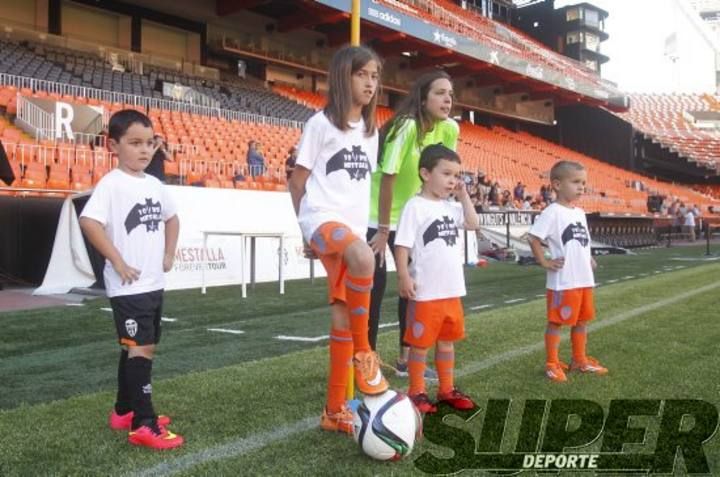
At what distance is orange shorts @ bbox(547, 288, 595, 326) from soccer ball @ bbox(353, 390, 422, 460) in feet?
5.76

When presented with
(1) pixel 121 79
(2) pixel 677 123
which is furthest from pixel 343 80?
(2) pixel 677 123

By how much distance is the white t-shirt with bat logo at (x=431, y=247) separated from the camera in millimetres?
3254

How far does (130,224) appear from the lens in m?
2.85

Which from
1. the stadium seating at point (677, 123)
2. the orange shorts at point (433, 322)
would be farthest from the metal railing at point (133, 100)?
the stadium seating at point (677, 123)

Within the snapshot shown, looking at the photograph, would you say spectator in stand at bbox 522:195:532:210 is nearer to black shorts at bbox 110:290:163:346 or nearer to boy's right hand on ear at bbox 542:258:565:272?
boy's right hand on ear at bbox 542:258:565:272

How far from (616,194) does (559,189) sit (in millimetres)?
27029

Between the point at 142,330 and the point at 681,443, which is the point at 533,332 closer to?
the point at 681,443

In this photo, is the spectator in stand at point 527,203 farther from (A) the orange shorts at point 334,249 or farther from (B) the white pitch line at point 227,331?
(A) the orange shorts at point 334,249

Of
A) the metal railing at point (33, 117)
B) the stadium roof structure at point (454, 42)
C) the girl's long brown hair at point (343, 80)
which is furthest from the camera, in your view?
the stadium roof structure at point (454, 42)

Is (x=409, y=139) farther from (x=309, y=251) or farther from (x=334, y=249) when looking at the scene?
(x=334, y=249)

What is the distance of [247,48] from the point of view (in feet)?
78.9

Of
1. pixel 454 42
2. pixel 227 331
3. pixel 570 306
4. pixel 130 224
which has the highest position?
pixel 454 42

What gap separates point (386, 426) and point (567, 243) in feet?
7.09

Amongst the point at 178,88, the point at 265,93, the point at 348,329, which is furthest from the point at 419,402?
the point at 265,93
